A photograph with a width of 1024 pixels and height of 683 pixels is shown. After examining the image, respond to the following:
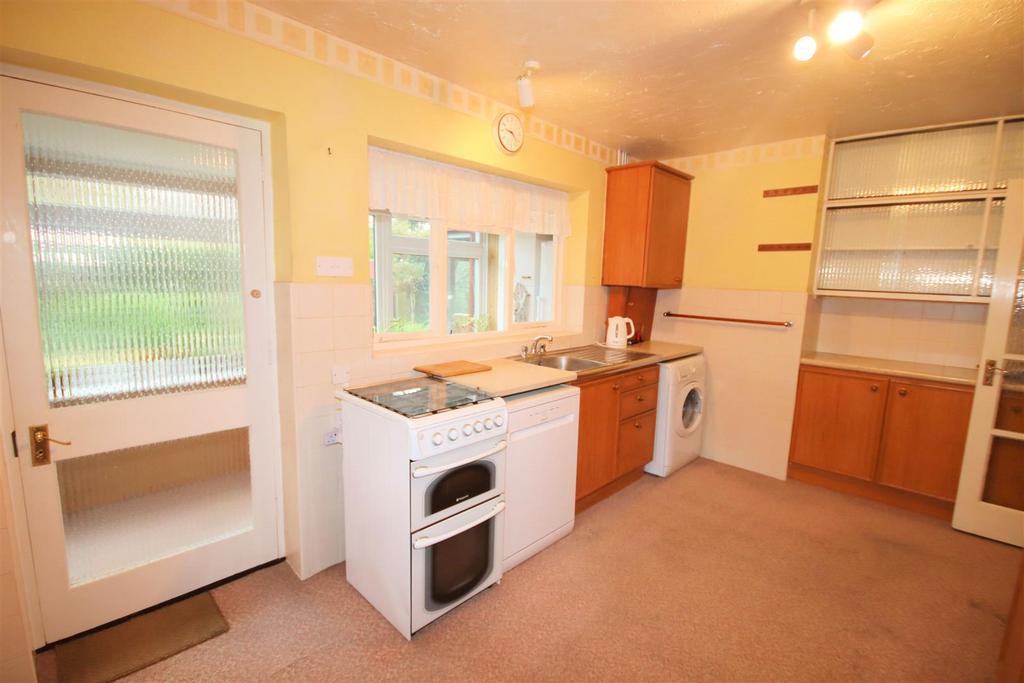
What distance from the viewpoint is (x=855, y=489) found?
A: 3.25 metres

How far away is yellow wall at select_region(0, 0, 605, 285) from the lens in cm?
148

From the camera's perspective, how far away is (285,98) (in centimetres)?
192

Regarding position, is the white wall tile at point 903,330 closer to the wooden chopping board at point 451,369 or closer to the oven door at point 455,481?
the wooden chopping board at point 451,369

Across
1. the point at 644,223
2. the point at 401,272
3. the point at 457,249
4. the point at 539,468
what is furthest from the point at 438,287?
the point at 644,223

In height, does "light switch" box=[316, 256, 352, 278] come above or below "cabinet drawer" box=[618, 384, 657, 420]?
Result: above

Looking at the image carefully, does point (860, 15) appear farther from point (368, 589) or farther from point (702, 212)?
point (368, 589)

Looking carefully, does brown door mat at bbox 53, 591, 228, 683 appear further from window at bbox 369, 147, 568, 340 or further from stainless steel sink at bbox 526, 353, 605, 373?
stainless steel sink at bbox 526, 353, 605, 373

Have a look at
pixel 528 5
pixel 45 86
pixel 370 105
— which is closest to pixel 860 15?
pixel 528 5

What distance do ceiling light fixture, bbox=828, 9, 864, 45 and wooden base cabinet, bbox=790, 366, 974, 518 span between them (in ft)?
7.70

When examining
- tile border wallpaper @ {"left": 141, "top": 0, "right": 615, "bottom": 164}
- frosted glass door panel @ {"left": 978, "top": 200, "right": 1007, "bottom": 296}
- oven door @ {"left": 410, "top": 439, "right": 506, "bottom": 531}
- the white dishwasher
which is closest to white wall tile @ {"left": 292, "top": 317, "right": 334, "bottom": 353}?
oven door @ {"left": 410, "top": 439, "right": 506, "bottom": 531}

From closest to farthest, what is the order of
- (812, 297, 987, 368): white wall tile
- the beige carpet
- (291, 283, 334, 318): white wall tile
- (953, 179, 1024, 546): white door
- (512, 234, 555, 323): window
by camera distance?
1. the beige carpet
2. (291, 283, 334, 318): white wall tile
3. (953, 179, 1024, 546): white door
4. (812, 297, 987, 368): white wall tile
5. (512, 234, 555, 323): window

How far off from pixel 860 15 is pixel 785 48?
0.42m

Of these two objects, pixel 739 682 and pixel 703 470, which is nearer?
pixel 739 682

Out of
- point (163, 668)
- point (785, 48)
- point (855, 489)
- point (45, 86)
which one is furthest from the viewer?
point (855, 489)
